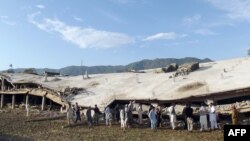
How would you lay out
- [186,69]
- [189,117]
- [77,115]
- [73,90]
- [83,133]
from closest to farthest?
[189,117] → [83,133] → [77,115] → [186,69] → [73,90]

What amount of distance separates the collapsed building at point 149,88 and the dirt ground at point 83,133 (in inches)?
203

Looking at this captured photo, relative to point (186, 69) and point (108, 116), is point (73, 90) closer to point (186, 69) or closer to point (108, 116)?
point (186, 69)

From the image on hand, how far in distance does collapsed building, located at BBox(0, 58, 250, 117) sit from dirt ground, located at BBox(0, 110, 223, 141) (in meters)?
5.16

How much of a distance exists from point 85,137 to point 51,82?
89.9 ft

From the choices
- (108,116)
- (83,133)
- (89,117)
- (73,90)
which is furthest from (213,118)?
(73,90)

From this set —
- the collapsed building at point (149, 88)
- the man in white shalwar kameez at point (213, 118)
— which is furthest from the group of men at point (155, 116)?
the collapsed building at point (149, 88)

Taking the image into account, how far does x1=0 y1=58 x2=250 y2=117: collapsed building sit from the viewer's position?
112 ft

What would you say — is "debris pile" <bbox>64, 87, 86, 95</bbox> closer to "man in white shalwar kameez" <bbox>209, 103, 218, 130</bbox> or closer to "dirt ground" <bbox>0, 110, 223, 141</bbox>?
"dirt ground" <bbox>0, 110, 223, 141</bbox>

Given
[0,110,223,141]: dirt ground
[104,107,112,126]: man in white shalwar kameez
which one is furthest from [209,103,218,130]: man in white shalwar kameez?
[104,107,112,126]: man in white shalwar kameez

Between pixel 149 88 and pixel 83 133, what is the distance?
11.7m

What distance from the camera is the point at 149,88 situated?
136 ft

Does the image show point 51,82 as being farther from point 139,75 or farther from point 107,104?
point 107,104

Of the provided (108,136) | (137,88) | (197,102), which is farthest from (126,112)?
(137,88)

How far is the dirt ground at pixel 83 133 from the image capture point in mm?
28031
